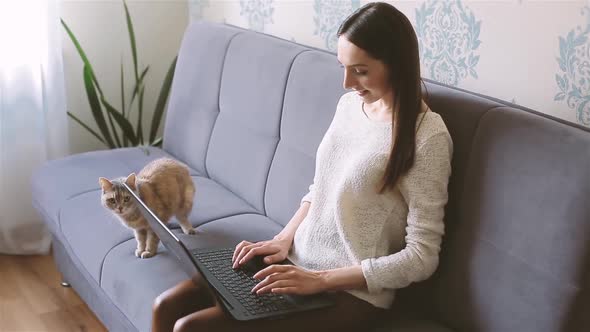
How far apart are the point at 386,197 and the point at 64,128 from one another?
1.83 meters

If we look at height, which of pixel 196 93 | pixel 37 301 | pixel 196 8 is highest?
pixel 196 8

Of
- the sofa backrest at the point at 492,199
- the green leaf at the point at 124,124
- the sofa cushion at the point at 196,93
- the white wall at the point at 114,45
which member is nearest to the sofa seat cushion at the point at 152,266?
the sofa backrest at the point at 492,199

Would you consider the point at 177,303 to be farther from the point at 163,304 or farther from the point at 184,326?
the point at 184,326

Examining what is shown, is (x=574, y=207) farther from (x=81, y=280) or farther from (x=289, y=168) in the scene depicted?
(x=81, y=280)

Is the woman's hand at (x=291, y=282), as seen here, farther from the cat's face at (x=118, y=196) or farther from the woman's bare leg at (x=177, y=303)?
the cat's face at (x=118, y=196)

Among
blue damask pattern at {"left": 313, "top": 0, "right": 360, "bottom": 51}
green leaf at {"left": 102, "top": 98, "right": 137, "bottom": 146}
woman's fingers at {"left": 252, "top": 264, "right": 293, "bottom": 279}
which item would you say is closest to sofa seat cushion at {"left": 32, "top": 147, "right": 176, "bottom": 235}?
green leaf at {"left": 102, "top": 98, "right": 137, "bottom": 146}

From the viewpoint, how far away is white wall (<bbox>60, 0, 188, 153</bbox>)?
3133 millimetres

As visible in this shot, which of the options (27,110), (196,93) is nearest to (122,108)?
(27,110)

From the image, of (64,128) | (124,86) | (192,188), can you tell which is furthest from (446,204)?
(124,86)

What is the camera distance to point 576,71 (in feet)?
5.37

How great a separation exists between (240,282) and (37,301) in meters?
1.31

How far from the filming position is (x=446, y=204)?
1638 mm

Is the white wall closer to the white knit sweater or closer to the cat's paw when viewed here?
the cat's paw

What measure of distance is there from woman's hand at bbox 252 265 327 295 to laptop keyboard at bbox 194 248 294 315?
20 millimetres
